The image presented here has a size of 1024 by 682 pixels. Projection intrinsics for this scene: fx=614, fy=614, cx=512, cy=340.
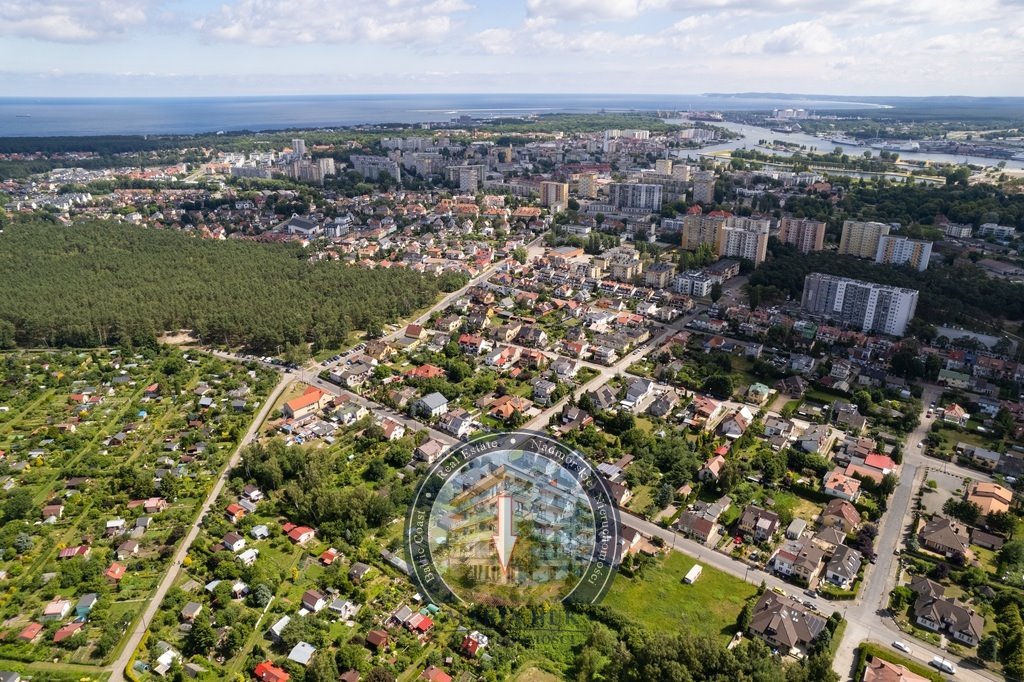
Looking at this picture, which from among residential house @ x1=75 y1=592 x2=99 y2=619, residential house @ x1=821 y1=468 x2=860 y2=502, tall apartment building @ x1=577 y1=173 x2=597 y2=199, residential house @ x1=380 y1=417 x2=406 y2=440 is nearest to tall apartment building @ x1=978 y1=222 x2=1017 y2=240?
tall apartment building @ x1=577 y1=173 x2=597 y2=199

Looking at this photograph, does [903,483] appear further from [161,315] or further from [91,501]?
[161,315]

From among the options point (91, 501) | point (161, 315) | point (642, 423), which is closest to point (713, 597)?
point (642, 423)

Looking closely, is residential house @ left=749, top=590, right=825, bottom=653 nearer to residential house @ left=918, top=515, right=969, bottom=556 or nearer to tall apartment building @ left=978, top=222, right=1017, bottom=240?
residential house @ left=918, top=515, right=969, bottom=556

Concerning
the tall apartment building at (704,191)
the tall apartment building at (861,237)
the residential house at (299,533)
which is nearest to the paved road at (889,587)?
the residential house at (299,533)

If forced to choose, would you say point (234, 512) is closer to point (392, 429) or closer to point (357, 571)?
point (357, 571)

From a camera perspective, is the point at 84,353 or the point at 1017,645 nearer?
the point at 1017,645

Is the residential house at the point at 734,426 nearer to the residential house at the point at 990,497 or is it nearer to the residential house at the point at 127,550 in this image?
the residential house at the point at 990,497
